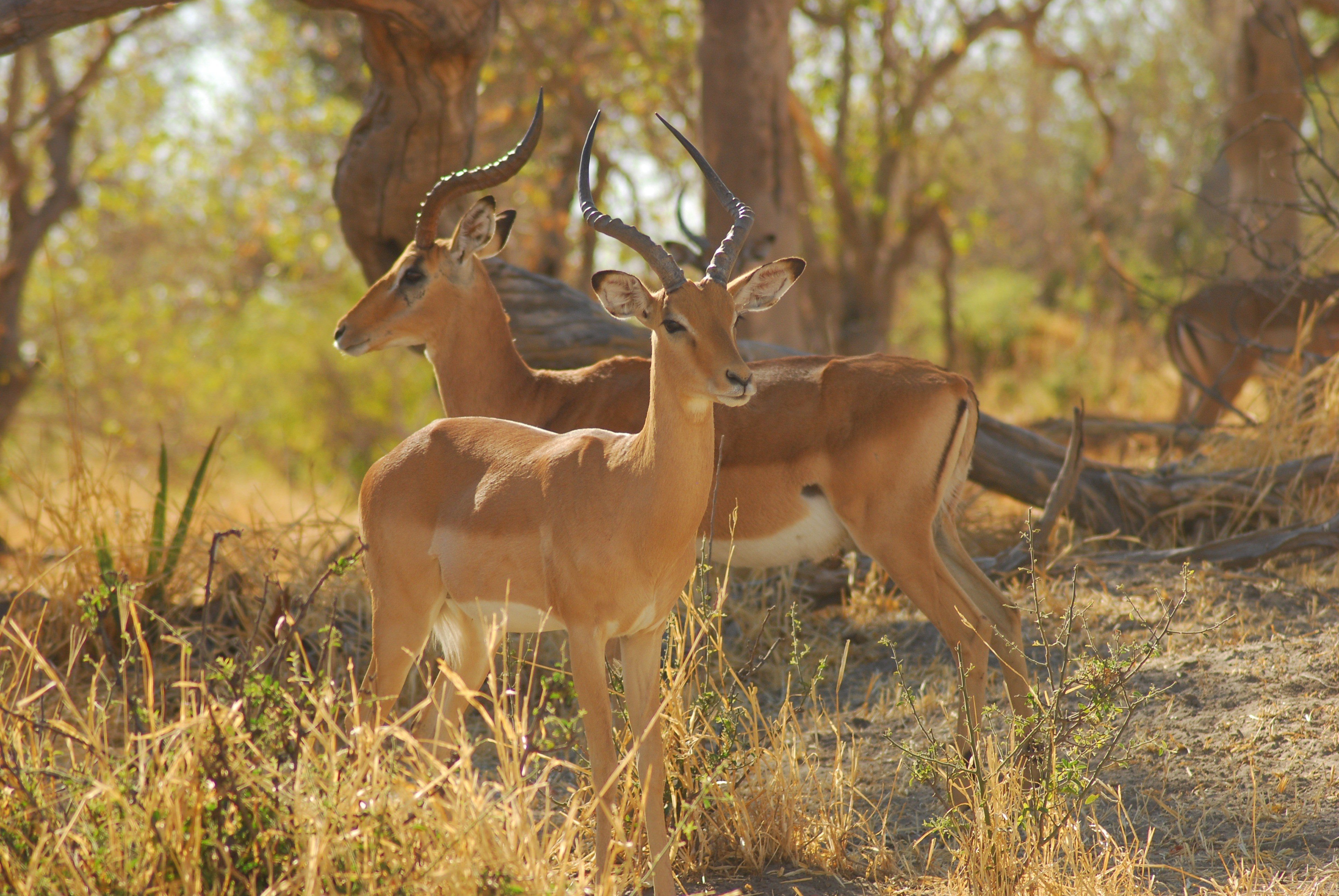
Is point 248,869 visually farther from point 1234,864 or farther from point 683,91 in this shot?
point 683,91

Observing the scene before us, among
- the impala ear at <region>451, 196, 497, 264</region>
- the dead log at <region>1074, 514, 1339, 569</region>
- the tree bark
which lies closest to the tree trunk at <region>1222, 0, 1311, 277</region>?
the dead log at <region>1074, 514, 1339, 569</region>

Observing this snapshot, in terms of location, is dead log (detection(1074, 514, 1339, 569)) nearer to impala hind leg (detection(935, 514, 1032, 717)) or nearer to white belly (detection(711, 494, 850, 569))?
impala hind leg (detection(935, 514, 1032, 717))

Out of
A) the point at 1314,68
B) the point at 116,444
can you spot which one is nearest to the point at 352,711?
the point at 116,444

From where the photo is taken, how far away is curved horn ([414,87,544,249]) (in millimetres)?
4887

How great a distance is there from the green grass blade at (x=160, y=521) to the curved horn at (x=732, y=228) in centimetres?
329

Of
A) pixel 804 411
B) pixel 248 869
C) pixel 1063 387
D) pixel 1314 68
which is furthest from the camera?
pixel 1063 387

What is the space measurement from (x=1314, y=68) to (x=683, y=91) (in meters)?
6.03

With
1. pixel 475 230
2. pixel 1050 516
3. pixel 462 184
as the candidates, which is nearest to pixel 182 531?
pixel 475 230

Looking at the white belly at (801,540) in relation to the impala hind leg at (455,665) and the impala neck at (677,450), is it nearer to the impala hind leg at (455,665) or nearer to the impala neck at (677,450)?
the impala hind leg at (455,665)

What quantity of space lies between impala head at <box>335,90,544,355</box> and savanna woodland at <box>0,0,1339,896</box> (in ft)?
0.08

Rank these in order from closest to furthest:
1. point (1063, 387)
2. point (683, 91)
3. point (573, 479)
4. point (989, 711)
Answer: point (573, 479), point (989, 711), point (683, 91), point (1063, 387)

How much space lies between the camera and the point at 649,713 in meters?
3.24

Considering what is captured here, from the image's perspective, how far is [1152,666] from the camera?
4.75m

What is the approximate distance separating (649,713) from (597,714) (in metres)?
0.19
